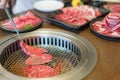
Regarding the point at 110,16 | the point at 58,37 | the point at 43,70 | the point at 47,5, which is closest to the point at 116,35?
the point at 110,16

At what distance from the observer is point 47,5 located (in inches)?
57.5

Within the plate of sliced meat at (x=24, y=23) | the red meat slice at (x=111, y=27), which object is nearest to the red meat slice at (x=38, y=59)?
the plate of sliced meat at (x=24, y=23)

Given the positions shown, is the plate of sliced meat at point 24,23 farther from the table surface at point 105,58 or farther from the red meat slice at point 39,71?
the red meat slice at point 39,71

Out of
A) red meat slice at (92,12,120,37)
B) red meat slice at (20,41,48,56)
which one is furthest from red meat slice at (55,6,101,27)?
red meat slice at (20,41,48,56)

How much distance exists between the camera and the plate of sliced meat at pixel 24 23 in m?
1.13

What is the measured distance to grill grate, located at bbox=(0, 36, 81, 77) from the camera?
0.93 m

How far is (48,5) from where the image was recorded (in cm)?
146

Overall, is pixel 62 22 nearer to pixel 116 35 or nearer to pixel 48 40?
pixel 48 40

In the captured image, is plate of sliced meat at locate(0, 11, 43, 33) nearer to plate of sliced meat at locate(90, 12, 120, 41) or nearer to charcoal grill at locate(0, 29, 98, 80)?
charcoal grill at locate(0, 29, 98, 80)

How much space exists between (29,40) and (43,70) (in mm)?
276

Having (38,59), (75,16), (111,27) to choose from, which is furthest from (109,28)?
(38,59)

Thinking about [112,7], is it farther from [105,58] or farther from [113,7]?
[105,58]

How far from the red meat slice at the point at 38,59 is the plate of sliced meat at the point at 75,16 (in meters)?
0.25

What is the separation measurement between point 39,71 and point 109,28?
0.47 metres
